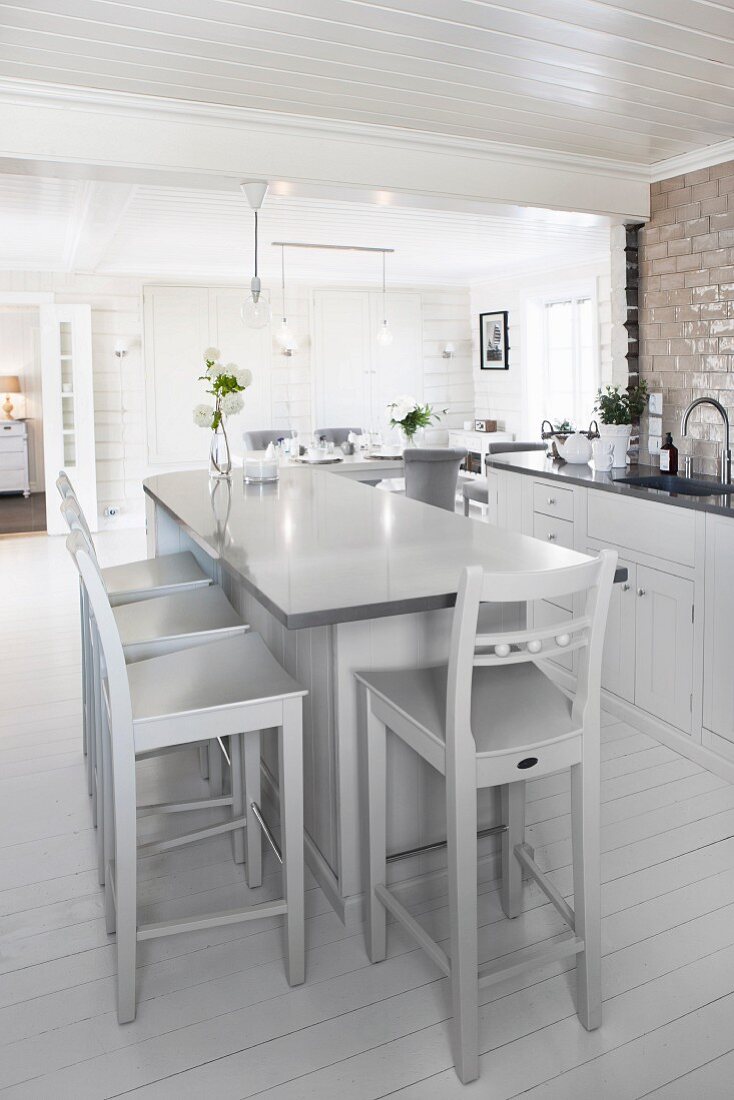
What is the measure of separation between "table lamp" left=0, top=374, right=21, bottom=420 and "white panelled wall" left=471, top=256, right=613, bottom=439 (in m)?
5.90

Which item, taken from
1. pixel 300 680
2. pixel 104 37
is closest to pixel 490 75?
pixel 104 37

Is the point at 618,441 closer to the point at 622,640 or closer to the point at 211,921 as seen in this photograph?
the point at 622,640

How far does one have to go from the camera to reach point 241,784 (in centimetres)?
256

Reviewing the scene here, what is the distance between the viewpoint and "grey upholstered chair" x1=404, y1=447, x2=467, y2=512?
578cm

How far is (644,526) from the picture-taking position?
3.46m

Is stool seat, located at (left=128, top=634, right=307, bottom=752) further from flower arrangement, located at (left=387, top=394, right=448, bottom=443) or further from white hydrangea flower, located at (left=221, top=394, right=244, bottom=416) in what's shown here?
flower arrangement, located at (left=387, top=394, right=448, bottom=443)

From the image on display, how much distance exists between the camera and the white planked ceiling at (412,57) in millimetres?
2549

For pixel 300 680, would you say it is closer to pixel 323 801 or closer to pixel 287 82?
pixel 323 801

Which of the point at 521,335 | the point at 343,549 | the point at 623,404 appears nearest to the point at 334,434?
the point at 521,335

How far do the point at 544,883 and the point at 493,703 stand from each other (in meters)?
0.56

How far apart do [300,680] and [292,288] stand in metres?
7.31

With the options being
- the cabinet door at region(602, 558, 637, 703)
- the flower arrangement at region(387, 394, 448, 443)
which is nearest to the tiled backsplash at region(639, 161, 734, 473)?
the cabinet door at region(602, 558, 637, 703)

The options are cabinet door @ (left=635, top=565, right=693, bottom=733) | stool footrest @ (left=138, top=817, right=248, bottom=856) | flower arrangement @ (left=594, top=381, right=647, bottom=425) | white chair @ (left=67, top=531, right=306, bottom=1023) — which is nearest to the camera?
white chair @ (left=67, top=531, right=306, bottom=1023)

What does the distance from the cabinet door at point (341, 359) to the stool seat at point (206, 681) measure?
736 centimetres
